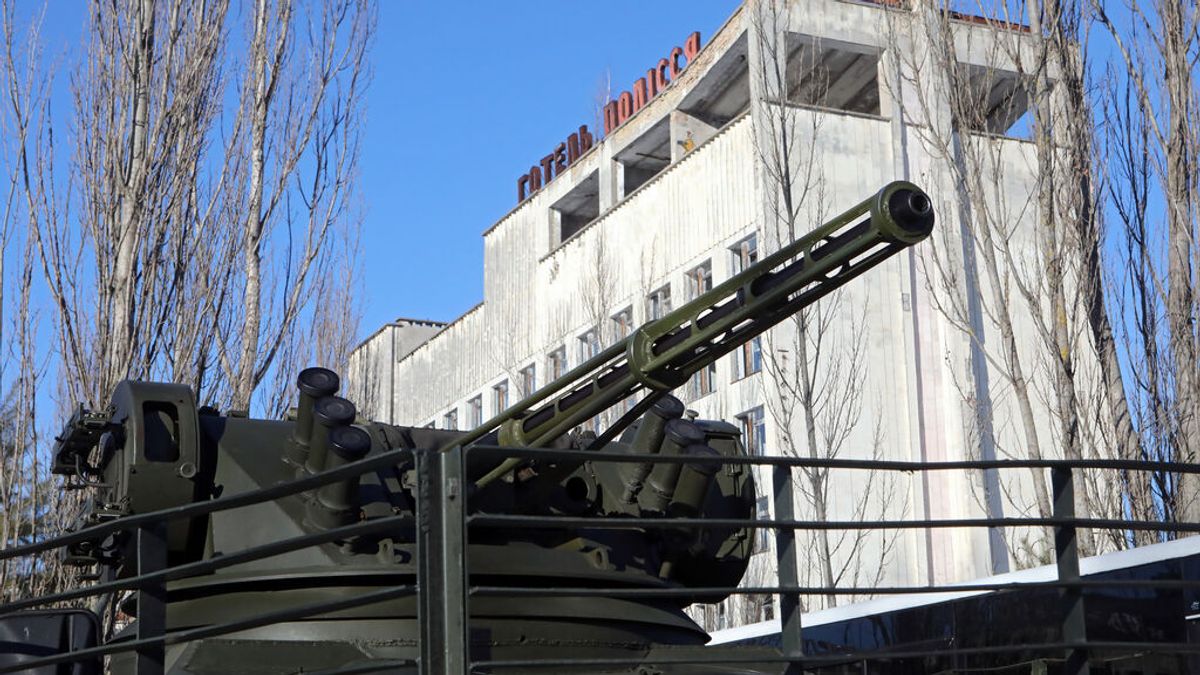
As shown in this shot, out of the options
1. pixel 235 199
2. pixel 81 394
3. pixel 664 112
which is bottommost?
pixel 81 394

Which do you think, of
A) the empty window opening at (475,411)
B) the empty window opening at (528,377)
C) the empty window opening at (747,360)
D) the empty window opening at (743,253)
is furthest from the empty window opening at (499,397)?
the empty window opening at (743,253)

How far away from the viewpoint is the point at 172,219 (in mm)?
16359

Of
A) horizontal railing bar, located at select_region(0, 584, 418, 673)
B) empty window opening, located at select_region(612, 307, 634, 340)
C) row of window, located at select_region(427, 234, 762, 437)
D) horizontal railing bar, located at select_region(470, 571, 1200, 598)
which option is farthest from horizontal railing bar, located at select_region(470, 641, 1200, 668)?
empty window opening, located at select_region(612, 307, 634, 340)

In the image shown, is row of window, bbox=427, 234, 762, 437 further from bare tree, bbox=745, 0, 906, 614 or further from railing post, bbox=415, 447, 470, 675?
railing post, bbox=415, 447, 470, 675

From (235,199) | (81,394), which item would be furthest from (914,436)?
(81,394)

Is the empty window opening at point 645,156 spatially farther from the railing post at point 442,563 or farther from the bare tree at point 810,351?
the railing post at point 442,563

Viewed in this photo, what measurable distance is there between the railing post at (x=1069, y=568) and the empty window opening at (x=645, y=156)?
25472 mm

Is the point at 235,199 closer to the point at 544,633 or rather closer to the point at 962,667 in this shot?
the point at 962,667

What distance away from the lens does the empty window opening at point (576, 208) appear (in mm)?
33625

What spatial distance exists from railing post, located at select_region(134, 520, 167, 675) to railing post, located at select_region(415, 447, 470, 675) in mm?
783

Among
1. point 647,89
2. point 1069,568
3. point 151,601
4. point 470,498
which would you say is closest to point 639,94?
point 647,89

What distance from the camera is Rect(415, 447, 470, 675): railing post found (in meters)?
4.62

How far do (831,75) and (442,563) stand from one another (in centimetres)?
2595

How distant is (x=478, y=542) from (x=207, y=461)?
120cm
